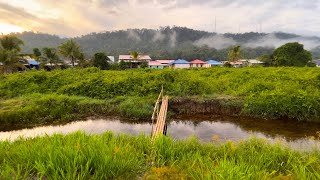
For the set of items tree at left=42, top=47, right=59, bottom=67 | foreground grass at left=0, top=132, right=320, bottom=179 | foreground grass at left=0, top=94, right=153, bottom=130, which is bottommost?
foreground grass at left=0, top=94, right=153, bottom=130

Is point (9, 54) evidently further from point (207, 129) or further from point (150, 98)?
point (207, 129)

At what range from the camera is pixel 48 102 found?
18.4 meters

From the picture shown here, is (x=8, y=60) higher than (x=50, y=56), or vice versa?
(x=50, y=56)

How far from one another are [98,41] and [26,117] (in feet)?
545

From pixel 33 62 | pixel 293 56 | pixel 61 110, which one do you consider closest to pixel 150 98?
pixel 61 110

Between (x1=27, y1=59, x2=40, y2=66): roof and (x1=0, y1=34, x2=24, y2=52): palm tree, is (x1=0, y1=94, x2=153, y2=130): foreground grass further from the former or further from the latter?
(x1=27, y1=59, x2=40, y2=66): roof

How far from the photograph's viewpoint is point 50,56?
2021 inches

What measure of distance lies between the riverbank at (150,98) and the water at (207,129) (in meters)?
1.17

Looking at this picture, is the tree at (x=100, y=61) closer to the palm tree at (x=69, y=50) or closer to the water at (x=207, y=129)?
the palm tree at (x=69, y=50)

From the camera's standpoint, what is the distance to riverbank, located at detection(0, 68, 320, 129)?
54.0 feet

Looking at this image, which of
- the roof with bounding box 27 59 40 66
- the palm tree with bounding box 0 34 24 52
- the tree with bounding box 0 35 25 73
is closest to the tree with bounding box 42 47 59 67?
the roof with bounding box 27 59 40 66

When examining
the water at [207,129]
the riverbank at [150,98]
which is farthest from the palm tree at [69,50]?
the water at [207,129]

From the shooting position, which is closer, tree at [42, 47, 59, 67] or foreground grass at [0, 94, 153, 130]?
foreground grass at [0, 94, 153, 130]

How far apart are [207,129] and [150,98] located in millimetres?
7056
